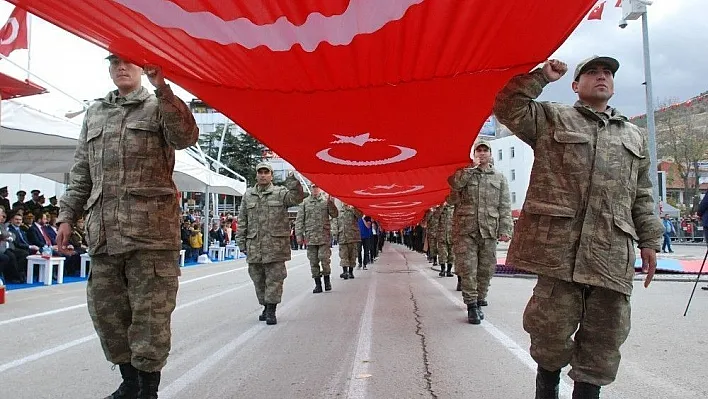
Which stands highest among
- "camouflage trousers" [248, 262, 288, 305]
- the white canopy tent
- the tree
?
the tree

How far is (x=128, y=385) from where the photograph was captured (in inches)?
125

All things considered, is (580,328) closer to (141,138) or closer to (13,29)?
(141,138)

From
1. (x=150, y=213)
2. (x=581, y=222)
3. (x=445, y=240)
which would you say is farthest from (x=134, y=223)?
(x=445, y=240)

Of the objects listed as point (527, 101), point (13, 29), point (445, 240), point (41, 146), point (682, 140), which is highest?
point (682, 140)

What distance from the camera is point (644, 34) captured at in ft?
54.3

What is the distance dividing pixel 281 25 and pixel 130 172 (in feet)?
3.94

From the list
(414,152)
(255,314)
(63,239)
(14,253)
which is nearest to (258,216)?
(255,314)

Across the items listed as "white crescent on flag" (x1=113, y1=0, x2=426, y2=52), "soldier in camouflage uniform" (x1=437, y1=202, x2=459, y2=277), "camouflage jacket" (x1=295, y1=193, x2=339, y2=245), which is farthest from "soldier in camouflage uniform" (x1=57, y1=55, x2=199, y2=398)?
"soldier in camouflage uniform" (x1=437, y1=202, x2=459, y2=277)

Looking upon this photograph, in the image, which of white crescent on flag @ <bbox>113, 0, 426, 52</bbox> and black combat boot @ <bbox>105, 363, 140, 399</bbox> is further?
black combat boot @ <bbox>105, 363, 140, 399</bbox>

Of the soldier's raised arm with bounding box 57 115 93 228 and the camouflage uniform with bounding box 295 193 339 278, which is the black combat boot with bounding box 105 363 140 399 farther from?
the camouflage uniform with bounding box 295 193 339 278

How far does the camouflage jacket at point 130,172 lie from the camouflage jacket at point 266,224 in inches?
124

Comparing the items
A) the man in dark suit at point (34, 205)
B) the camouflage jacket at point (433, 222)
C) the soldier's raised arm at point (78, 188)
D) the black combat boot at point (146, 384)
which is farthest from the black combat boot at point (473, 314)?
the man in dark suit at point (34, 205)

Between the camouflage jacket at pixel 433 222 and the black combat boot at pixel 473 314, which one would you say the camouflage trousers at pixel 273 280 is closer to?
the black combat boot at pixel 473 314

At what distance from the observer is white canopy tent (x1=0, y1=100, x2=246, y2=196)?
31.9 ft
